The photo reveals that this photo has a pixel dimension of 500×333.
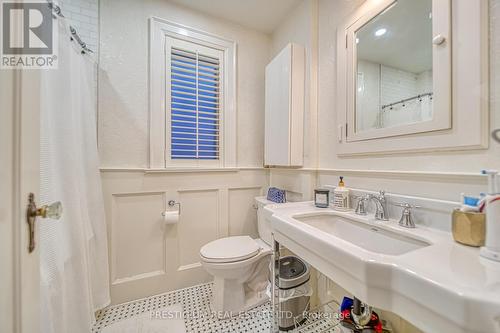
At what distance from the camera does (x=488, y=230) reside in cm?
53

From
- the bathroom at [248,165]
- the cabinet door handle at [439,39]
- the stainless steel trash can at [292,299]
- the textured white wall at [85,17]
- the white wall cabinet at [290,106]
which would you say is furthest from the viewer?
the white wall cabinet at [290,106]

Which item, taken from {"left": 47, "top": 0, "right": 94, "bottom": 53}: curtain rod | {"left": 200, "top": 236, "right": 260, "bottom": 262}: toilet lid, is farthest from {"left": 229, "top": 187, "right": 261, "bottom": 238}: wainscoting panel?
{"left": 47, "top": 0, "right": 94, "bottom": 53}: curtain rod

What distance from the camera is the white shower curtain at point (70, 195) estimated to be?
0.80 m

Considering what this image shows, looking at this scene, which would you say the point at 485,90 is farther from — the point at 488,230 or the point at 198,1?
the point at 198,1

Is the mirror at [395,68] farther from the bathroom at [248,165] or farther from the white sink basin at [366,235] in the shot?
the white sink basin at [366,235]

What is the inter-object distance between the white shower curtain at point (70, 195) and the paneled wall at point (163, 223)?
174 mm

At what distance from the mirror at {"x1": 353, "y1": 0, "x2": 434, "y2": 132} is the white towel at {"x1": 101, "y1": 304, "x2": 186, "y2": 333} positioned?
1.69 m

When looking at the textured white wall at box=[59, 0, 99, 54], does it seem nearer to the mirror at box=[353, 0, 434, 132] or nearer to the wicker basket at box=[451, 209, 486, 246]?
the mirror at box=[353, 0, 434, 132]

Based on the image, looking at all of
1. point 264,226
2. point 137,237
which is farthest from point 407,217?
point 137,237

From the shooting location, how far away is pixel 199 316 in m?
1.37

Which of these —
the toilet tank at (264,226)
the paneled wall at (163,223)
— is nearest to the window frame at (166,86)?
the paneled wall at (163,223)

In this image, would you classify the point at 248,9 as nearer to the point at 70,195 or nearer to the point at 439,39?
the point at 439,39

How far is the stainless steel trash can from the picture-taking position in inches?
48.5

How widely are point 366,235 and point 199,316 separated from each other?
123 cm
